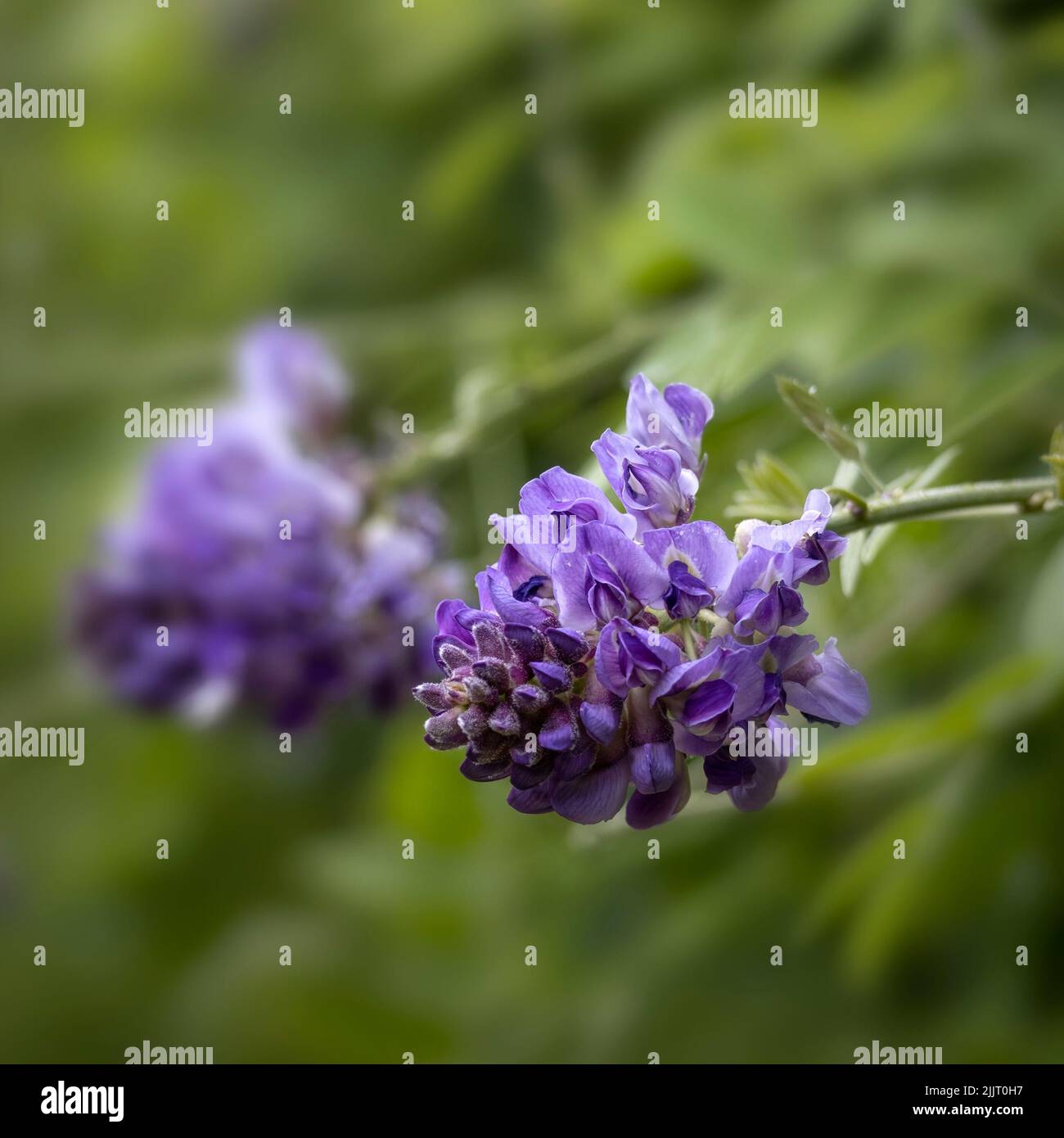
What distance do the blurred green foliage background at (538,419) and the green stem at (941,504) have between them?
0.13 meters

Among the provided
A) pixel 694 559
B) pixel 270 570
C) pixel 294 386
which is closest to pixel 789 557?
pixel 694 559

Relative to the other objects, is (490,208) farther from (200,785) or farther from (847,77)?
(200,785)

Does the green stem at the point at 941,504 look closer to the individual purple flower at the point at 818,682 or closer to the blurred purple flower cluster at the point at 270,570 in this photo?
the individual purple flower at the point at 818,682

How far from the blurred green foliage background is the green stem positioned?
131 millimetres

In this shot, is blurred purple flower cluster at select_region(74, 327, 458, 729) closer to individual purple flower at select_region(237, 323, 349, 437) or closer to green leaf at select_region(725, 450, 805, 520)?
individual purple flower at select_region(237, 323, 349, 437)

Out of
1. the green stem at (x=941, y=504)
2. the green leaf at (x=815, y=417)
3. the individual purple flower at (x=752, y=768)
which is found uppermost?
the green leaf at (x=815, y=417)

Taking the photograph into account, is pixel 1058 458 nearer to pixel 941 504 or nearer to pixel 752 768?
pixel 941 504

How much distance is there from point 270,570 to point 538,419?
28 centimetres

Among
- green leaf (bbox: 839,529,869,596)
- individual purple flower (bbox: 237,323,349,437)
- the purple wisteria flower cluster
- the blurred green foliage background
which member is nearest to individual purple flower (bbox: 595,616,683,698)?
the purple wisteria flower cluster

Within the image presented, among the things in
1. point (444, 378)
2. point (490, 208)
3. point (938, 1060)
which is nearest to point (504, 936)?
point (938, 1060)

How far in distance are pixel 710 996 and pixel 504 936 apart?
0.27m

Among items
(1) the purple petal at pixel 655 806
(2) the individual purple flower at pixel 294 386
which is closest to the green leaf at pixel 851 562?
(1) the purple petal at pixel 655 806

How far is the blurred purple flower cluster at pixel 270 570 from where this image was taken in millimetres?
1129

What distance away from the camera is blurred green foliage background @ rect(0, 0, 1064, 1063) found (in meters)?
1.11
